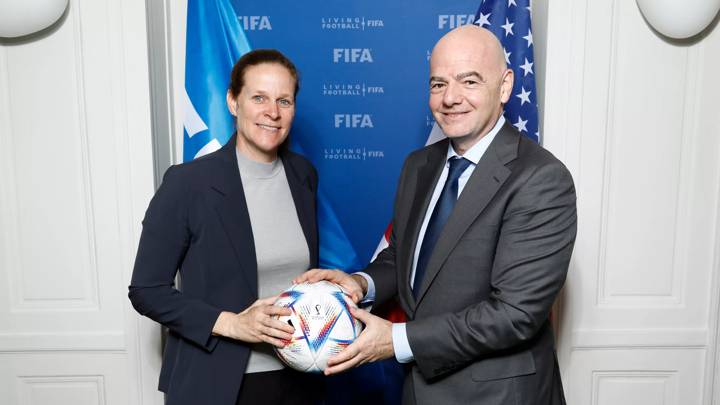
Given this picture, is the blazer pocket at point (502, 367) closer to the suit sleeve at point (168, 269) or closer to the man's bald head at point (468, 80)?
the man's bald head at point (468, 80)

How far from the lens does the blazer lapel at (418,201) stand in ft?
6.07

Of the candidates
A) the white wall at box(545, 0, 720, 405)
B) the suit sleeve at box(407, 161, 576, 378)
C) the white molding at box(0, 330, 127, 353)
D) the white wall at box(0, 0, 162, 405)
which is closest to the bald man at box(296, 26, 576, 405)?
the suit sleeve at box(407, 161, 576, 378)

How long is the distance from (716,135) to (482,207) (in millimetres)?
1603

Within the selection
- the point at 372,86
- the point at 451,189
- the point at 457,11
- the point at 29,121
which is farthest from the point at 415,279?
the point at 29,121

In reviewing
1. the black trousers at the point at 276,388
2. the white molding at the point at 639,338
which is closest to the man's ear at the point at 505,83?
the black trousers at the point at 276,388

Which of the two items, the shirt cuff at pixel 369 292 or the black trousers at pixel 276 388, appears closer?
the black trousers at pixel 276 388

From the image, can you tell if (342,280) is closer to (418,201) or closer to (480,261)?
(418,201)

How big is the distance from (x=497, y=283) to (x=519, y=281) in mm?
61

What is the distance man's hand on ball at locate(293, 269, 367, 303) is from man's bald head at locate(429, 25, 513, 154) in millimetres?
605

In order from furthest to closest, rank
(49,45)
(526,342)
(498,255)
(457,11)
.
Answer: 1. (457,11)
2. (49,45)
3. (526,342)
4. (498,255)

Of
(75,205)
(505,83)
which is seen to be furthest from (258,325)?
(75,205)

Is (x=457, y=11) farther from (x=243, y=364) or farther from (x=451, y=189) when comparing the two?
(x=243, y=364)

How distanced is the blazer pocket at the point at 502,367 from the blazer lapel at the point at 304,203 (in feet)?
2.29

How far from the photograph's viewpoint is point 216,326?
1.77m
